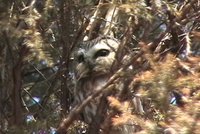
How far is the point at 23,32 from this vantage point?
2252 millimetres

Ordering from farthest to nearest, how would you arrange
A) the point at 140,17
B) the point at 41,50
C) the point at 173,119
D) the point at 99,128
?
the point at 99,128, the point at 140,17, the point at 41,50, the point at 173,119

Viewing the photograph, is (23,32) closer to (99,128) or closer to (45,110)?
(99,128)

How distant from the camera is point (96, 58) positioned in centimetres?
274

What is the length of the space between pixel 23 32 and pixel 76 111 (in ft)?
1.35

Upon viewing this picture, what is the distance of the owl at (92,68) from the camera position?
106 inches

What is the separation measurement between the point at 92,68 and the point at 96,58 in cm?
6

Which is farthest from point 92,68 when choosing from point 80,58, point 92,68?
point 80,58

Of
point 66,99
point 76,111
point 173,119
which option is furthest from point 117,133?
point 173,119

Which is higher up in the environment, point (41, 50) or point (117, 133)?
point (41, 50)

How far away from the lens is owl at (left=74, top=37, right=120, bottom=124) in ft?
8.83

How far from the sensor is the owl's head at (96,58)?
2689mm

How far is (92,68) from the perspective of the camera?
2.70 metres

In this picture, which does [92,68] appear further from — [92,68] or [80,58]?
[80,58]

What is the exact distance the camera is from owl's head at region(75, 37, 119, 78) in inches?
106
